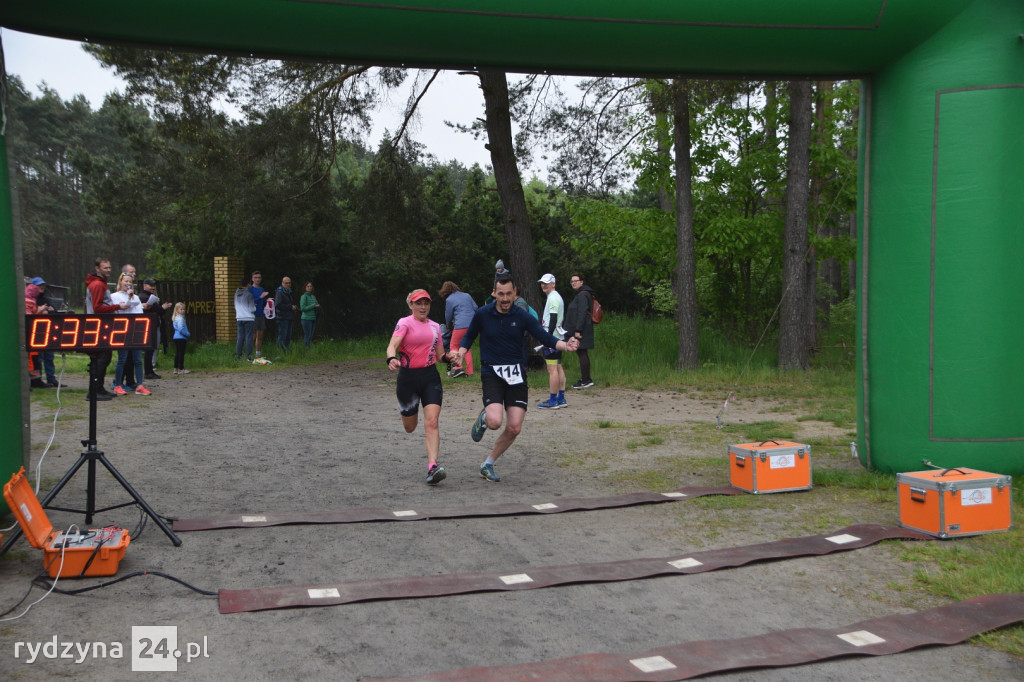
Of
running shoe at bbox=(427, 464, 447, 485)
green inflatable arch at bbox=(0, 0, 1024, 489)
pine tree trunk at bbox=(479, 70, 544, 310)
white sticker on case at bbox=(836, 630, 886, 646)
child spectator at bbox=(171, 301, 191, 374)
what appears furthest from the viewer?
pine tree trunk at bbox=(479, 70, 544, 310)

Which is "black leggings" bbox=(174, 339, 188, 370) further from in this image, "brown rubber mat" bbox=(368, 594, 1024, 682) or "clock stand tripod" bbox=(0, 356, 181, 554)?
"brown rubber mat" bbox=(368, 594, 1024, 682)

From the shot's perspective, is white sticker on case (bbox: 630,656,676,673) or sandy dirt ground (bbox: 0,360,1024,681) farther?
sandy dirt ground (bbox: 0,360,1024,681)

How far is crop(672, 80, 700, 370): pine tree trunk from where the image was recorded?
16922mm

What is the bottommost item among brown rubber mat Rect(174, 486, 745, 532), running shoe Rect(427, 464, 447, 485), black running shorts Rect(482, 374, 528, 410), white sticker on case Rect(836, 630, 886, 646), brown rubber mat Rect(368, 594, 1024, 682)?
white sticker on case Rect(836, 630, 886, 646)

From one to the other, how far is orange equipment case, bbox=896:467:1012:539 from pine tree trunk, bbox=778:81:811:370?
10.2 meters

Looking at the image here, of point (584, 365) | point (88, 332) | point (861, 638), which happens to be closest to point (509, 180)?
point (584, 365)

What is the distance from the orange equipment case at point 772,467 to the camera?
298 inches

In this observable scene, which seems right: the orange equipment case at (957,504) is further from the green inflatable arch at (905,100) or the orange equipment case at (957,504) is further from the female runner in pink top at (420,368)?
the female runner in pink top at (420,368)

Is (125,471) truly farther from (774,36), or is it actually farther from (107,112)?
(107,112)

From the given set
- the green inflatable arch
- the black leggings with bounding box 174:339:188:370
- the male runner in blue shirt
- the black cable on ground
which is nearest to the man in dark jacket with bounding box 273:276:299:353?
the black leggings with bounding box 174:339:188:370

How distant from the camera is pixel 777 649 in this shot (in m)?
4.25

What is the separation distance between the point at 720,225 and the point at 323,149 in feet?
29.3

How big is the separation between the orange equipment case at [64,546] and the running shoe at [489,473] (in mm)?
3778

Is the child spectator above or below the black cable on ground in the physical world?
above
